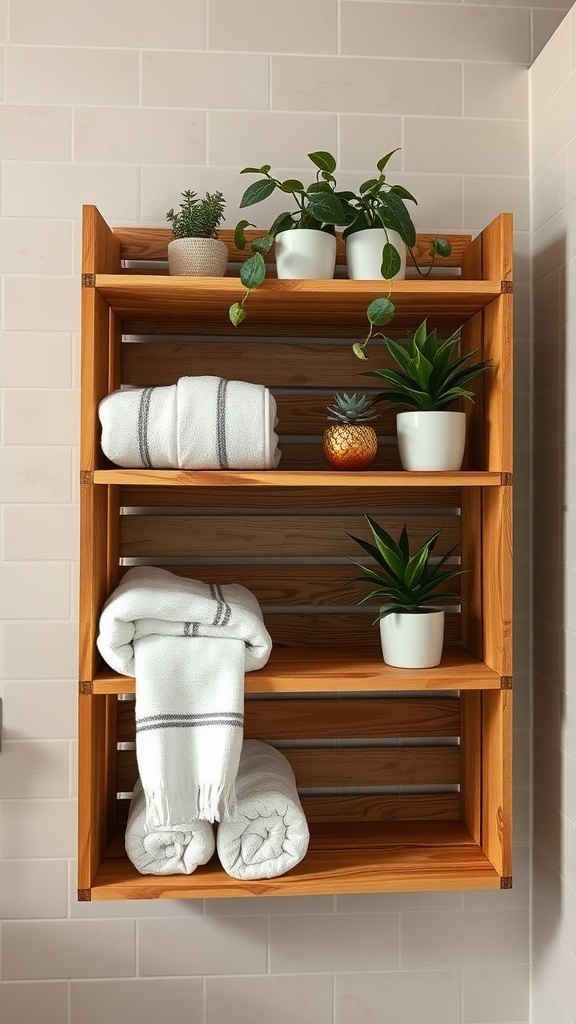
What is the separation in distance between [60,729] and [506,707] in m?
0.78

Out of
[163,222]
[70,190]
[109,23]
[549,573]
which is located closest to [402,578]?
[549,573]

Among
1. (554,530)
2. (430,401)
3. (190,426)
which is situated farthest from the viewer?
(554,530)

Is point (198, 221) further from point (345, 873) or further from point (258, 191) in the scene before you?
point (345, 873)

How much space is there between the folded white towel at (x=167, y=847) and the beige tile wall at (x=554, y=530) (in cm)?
60

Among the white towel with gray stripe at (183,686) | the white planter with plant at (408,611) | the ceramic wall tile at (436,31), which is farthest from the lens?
the ceramic wall tile at (436,31)

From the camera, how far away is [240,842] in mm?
1337

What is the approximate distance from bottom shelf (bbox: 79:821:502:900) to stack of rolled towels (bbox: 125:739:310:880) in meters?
0.02

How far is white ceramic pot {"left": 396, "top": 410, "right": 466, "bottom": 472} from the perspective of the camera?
4.43ft

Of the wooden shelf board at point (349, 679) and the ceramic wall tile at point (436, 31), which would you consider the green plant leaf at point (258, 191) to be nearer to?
the ceramic wall tile at point (436, 31)

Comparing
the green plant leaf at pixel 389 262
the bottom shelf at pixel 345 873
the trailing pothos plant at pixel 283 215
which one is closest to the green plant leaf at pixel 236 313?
the trailing pothos plant at pixel 283 215

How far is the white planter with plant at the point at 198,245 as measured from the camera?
136cm

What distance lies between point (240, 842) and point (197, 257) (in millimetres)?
904

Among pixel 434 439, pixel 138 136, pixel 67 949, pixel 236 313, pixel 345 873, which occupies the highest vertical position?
pixel 138 136

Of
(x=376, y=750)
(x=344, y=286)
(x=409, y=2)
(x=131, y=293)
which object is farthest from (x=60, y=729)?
(x=409, y=2)
